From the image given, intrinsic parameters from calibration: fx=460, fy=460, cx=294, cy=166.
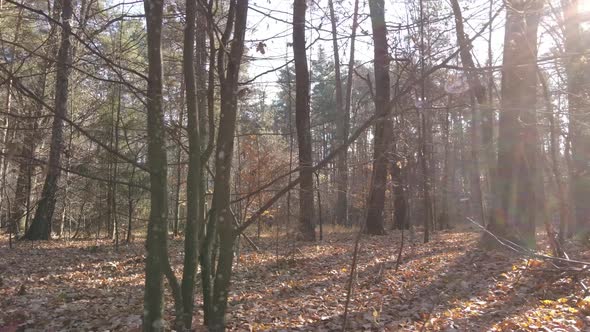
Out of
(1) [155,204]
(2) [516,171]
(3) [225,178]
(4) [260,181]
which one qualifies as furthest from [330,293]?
(2) [516,171]

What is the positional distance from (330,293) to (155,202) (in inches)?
144

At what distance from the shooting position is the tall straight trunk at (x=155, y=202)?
3.13 metres

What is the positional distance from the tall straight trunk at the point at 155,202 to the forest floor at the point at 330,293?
1.52 m

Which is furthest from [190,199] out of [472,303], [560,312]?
[560,312]

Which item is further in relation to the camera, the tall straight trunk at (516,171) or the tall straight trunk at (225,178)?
the tall straight trunk at (516,171)

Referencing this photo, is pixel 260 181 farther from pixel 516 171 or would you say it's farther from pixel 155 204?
pixel 516 171

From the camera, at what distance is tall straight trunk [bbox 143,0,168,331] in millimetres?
3135

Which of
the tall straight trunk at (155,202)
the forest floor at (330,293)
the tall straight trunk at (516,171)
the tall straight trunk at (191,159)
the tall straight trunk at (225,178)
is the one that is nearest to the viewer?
the tall straight trunk at (155,202)

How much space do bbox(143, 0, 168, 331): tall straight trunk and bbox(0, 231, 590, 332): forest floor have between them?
59.9 inches

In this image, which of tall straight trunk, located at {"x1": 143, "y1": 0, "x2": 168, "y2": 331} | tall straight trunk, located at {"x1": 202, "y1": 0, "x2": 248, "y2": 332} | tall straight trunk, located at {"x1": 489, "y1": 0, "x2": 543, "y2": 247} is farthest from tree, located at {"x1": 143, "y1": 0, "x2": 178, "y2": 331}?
tall straight trunk, located at {"x1": 489, "y1": 0, "x2": 543, "y2": 247}

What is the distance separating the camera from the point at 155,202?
3.13 meters

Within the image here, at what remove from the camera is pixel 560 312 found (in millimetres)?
5031

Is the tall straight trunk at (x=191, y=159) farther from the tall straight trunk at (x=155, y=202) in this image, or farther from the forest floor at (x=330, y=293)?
the forest floor at (x=330, y=293)

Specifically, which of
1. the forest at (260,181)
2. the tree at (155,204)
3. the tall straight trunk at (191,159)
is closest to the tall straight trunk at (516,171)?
the forest at (260,181)
